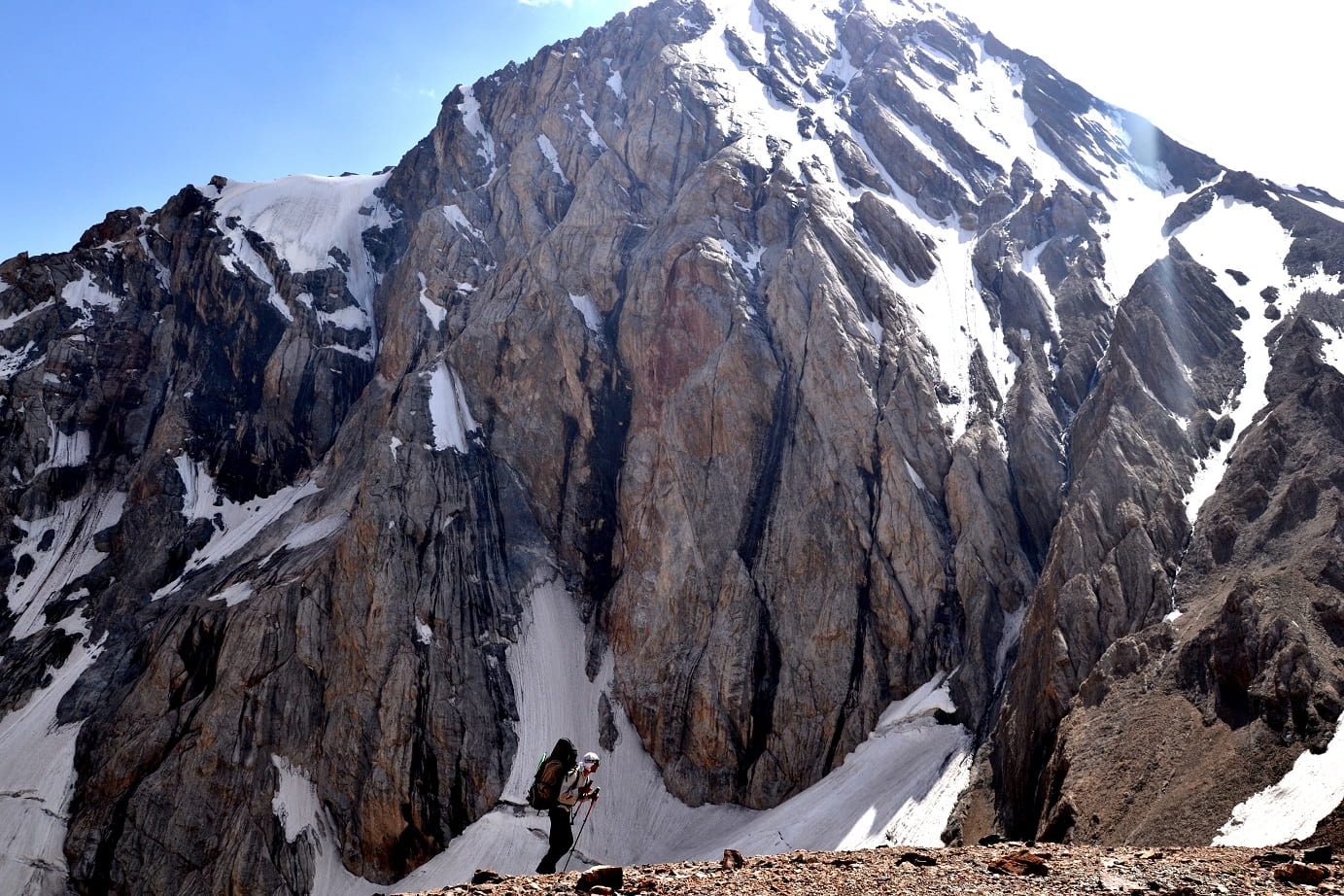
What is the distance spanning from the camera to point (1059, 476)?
150 feet

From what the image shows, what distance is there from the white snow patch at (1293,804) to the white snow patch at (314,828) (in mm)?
38254

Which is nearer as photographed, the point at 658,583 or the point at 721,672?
the point at 721,672

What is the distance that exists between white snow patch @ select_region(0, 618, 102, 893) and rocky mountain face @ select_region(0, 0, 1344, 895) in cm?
28

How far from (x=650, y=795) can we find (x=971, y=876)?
124 ft

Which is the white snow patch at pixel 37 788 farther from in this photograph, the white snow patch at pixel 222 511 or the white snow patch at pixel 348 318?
the white snow patch at pixel 348 318

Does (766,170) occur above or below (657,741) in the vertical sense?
above

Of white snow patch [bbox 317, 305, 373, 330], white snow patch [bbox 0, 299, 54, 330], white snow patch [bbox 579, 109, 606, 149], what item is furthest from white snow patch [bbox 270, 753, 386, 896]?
white snow patch [bbox 579, 109, 606, 149]

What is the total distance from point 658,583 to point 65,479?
176 feet

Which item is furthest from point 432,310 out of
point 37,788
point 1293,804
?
point 1293,804

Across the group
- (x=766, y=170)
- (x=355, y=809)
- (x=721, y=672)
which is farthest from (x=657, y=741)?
(x=766, y=170)

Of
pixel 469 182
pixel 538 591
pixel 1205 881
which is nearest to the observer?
pixel 1205 881

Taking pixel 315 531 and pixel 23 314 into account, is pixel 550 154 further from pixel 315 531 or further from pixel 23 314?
pixel 23 314

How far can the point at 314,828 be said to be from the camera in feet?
150

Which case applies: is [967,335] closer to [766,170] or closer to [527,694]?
[766,170]
